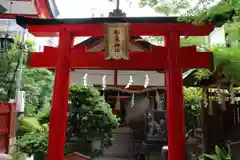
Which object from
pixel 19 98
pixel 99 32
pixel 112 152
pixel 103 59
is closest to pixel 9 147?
pixel 19 98

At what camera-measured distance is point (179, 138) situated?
5.36m

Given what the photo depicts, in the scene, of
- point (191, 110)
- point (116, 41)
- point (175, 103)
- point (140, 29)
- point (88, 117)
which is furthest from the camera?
point (191, 110)

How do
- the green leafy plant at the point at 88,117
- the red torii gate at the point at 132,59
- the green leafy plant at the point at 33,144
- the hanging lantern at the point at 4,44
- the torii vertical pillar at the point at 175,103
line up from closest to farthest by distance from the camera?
the torii vertical pillar at the point at 175,103 → the red torii gate at the point at 132,59 → the green leafy plant at the point at 33,144 → the hanging lantern at the point at 4,44 → the green leafy plant at the point at 88,117

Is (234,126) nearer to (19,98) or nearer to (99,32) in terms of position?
(99,32)

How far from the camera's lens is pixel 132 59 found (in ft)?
20.1

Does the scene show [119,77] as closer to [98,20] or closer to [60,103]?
[98,20]

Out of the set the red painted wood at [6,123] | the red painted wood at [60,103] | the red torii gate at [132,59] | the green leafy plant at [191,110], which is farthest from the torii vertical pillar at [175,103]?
the green leafy plant at [191,110]

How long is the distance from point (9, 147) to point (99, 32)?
12.7 ft

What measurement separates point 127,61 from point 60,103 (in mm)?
1958

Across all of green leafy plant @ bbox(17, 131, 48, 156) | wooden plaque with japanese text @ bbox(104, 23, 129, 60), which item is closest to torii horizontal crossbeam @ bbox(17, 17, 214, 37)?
wooden plaque with japanese text @ bbox(104, 23, 129, 60)

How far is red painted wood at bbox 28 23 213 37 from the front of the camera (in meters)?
5.78

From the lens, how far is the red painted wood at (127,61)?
5.94 meters

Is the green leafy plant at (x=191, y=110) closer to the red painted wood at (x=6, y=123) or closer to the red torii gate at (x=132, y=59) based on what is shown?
the red torii gate at (x=132, y=59)

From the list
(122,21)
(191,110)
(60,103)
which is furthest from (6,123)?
(191,110)
